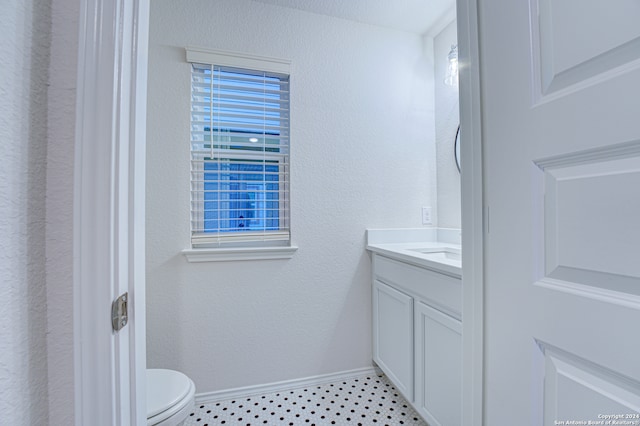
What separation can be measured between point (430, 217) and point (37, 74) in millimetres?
2011

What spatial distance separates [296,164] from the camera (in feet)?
5.59

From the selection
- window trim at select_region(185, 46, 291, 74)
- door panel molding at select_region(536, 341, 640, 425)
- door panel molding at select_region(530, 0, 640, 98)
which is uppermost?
window trim at select_region(185, 46, 291, 74)

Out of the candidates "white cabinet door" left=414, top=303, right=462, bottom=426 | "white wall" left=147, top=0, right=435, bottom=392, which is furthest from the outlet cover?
"white cabinet door" left=414, top=303, right=462, bottom=426

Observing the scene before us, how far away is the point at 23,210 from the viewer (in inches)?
15.1

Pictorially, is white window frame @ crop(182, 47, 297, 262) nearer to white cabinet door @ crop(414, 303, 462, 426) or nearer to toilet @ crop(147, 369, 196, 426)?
toilet @ crop(147, 369, 196, 426)

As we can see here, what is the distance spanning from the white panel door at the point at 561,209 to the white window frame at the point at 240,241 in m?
1.22

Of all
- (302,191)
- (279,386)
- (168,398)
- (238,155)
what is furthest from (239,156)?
(279,386)

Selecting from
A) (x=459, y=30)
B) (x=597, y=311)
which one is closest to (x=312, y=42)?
(x=459, y=30)

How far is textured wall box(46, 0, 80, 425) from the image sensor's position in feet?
1.37

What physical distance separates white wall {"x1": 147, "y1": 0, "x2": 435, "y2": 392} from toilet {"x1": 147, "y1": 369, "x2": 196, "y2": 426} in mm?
414

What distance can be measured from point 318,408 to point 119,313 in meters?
1.45

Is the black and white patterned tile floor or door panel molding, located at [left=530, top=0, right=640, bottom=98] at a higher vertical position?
door panel molding, located at [left=530, top=0, right=640, bottom=98]

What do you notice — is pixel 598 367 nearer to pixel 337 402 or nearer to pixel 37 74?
pixel 37 74

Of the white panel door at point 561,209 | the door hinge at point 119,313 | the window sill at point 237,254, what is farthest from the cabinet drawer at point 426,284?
the door hinge at point 119,313
